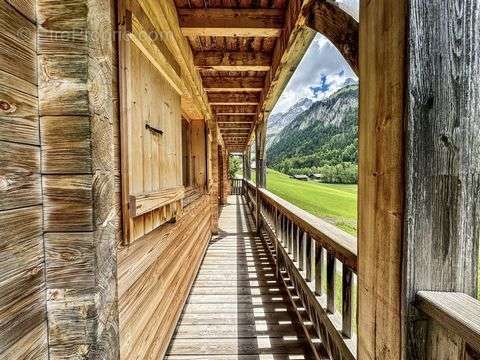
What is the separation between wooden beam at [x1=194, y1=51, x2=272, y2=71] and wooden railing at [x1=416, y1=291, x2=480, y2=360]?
268 cm

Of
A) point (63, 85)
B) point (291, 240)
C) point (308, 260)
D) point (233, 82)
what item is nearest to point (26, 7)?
point (63, 85)

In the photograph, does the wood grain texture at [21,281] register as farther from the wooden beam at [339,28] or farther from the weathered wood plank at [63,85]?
the wooden beam at [339,28]

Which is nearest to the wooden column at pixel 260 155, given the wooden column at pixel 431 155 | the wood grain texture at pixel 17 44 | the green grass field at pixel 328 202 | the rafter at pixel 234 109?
the rafter at pixel 234 109

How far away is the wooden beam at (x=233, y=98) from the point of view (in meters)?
4.32

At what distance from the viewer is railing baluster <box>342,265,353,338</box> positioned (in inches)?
55.1

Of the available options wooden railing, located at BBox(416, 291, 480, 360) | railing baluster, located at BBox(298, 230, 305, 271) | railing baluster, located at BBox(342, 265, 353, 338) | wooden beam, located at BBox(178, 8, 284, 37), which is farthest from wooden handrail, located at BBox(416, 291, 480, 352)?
wooden beam, located at BBox(178, 8, 284, 37)

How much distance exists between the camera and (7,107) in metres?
0.64

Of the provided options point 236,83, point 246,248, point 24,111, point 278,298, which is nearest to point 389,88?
point 24,111

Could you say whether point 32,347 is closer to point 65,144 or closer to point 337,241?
point 65,144

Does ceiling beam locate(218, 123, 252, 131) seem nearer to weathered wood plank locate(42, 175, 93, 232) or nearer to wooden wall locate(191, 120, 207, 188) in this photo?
wooden wall locate(191, 120, 207, 188)

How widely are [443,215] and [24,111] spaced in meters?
1.17

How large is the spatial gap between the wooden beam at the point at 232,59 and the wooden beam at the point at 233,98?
4.72 feet

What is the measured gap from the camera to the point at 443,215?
0.70 metres

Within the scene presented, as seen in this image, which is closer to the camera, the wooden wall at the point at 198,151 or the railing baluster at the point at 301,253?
the railing baluster at the point at 301,253
